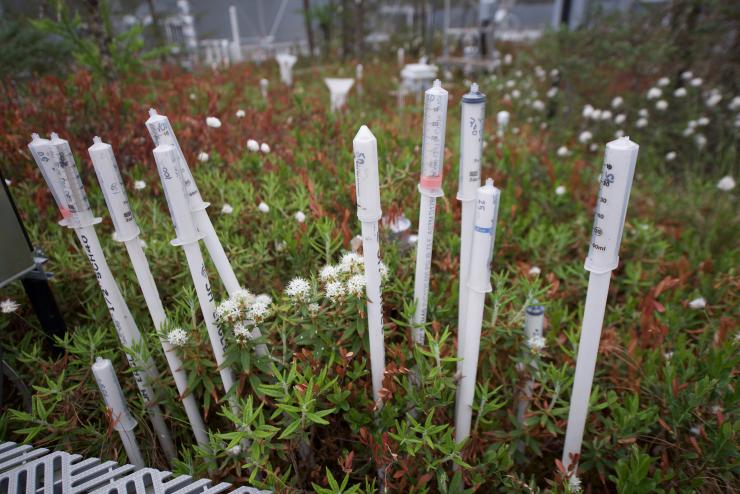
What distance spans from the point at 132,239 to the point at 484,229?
1.00 meters

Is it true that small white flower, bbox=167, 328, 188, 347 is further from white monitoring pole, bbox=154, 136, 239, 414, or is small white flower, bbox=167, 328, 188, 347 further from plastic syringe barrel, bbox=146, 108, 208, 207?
plastic syringe barrel, bbox=146, 108, 208, 207

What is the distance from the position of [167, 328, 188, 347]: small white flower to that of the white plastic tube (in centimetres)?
19

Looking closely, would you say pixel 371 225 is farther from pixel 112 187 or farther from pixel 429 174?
pixel 112 187

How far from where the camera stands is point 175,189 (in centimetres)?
114

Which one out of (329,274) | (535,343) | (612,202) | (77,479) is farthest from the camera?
(535,343)

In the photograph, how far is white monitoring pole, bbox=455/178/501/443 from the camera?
1185 mm

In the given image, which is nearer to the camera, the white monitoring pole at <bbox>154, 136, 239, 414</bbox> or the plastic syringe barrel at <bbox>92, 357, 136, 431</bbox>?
the white monitoring pole at <bbox>154, 136, 239, 414</bbox>

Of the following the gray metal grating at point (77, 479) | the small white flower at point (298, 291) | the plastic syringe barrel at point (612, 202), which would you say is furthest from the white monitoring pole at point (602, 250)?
the gray metal grating at point (77, 479)

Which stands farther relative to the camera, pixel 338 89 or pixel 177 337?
pixel 338 89

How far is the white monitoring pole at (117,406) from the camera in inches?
53.3

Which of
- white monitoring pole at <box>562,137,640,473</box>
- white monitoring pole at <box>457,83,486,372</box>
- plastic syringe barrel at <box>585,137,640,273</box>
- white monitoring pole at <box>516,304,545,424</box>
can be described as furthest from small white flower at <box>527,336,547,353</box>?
plastic syringe barrel at <box>585,137,640,273</box>

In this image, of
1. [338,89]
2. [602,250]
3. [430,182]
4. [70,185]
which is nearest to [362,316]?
[430,182]

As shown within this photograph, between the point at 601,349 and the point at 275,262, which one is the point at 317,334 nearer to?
the point at 275,262

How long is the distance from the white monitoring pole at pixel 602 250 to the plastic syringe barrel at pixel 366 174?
0.56 m
